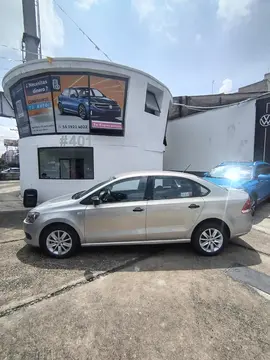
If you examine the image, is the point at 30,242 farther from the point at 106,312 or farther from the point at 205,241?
the point at 205,241

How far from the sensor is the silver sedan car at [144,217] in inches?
154

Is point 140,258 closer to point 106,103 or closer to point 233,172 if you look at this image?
point 233,172

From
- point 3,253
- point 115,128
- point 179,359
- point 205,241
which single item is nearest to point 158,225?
point 205,241

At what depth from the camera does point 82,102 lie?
9477mm

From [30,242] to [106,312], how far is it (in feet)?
7.27

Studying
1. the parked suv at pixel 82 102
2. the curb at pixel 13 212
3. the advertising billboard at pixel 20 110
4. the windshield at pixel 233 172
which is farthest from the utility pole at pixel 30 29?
the windshield at pixel 233 172

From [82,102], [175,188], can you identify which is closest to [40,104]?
[82,102]

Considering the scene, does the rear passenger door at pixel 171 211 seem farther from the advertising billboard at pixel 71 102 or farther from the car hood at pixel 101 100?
the car hood at pixel 101 100

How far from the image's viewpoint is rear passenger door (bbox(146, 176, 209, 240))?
13.0 feet

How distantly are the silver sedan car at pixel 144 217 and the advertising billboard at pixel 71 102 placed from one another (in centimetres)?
629

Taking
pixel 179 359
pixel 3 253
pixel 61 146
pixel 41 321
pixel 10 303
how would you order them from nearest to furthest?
pixel 179 359
pixel 41 321
pixel 10 303
pixel 3 253
pixel 61 146

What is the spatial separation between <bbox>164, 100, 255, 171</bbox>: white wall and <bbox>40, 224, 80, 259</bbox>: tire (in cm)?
1135

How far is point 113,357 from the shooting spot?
1.98 meters

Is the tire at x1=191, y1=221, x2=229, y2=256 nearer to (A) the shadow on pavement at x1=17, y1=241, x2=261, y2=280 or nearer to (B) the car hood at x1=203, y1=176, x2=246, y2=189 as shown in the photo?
(A) the shadow on pavement at x1=17, y1=241, x2=261, y2=280
